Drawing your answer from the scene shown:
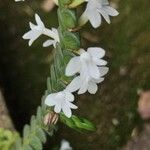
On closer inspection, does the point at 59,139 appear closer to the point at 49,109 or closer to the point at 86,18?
the point at 49,109

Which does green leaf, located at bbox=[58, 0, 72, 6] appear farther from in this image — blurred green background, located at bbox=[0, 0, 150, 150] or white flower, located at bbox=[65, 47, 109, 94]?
Answer: blurred green background, located at bbox=[0, 0, 150, 150]

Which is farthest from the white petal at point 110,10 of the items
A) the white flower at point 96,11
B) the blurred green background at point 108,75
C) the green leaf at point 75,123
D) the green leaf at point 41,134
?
the blurred green background at point 108,75

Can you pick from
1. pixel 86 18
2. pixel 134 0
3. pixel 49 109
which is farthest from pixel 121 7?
pixel 86 18

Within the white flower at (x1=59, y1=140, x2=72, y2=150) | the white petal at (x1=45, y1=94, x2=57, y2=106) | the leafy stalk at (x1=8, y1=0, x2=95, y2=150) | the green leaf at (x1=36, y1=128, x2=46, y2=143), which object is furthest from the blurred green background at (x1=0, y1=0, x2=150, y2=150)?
the white petal at (x1=45, y1=94, x2=57, y2=106)

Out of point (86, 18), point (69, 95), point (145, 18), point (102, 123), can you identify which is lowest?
point (102, 123)

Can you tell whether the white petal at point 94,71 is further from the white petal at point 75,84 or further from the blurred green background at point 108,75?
the blurred green background at point 108,75

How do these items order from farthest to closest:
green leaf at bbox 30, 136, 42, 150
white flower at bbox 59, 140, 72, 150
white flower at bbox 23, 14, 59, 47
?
white flower at bbox 59, 140, 72, 150 → green leaf at bbox 30, 136, 42, 150 → white flower at bbox 23, 14, 59, 47
